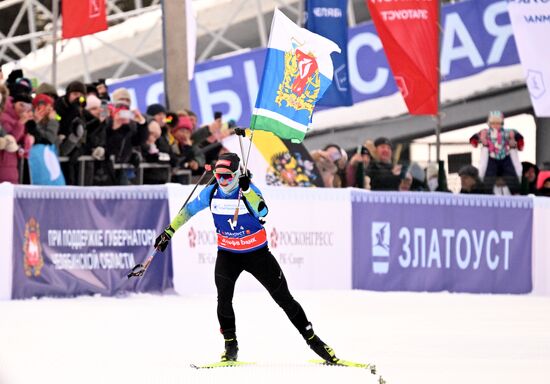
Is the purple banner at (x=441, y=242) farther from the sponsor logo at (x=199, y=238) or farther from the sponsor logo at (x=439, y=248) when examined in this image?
the sponsor logo at (x=199, y=238)

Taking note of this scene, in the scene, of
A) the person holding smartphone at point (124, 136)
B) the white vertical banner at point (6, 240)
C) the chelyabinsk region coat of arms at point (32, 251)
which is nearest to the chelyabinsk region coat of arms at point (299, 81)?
the white vertical banner at point (6, 240)

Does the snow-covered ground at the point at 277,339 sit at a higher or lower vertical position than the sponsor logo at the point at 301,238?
lower

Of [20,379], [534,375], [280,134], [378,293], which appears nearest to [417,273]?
[378,293]

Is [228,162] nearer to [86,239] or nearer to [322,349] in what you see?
[322,349]

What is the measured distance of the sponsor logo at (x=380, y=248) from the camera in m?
18.3

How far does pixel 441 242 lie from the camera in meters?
18.7

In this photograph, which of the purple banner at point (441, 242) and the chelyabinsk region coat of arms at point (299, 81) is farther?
the purple banner at point (441, 242)

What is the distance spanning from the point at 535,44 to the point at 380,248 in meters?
3.67

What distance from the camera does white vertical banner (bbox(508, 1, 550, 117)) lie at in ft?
63.9

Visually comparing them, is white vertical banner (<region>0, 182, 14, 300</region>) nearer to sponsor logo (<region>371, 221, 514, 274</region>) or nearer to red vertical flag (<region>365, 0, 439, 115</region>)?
sponsor logo (<region>371, 221, 514, 274</region>)


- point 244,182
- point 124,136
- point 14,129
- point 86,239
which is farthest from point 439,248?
point 244,182

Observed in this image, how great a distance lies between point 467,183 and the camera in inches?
753

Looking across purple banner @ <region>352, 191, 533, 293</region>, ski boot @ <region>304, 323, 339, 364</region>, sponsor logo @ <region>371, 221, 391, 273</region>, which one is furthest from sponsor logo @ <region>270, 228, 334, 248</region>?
ski boot @ <region>304, 323, 339, 364</region>

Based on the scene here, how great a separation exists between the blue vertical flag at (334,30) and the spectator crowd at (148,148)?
1.21 metres
